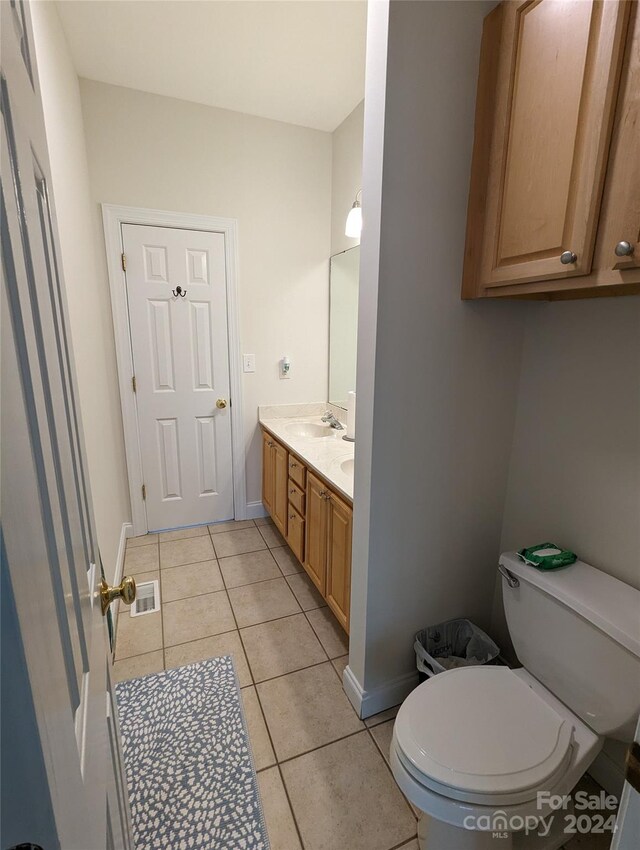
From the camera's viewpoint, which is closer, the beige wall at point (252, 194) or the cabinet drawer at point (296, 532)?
the cabinet drawer at point (296, 532)

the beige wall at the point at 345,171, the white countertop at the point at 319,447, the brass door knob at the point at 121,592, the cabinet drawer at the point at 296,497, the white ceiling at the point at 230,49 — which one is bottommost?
the cabinet drawer at the point at 296,497

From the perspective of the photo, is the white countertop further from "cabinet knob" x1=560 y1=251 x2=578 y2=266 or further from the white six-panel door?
"cabinet knob" x1=560 y1=251 x2=578 y2=266

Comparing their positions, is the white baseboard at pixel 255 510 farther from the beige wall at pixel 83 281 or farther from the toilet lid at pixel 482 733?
the toilet lid at pixel 482 733

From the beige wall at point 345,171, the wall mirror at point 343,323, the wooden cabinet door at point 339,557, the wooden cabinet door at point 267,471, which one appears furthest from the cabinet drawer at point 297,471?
the beige wall at point 345,171

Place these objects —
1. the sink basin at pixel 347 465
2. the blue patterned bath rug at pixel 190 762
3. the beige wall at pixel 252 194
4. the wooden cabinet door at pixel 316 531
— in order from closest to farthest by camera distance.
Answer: the blue patterned bath rug at pixel 190 762 → the wooden cabinet door at pixel 316 531 → the sink basin at pixel 347 465 → the beige wall at pixel 252 194

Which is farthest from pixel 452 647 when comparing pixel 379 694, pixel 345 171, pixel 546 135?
pixel 345 171

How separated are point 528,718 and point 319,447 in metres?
1.48

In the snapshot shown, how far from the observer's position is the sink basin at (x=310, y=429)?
9.39 feet

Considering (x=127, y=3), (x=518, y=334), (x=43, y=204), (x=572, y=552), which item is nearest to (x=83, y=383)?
(x=43, y=204)

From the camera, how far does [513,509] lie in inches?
64.1

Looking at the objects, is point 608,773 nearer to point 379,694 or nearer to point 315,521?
point 379,694

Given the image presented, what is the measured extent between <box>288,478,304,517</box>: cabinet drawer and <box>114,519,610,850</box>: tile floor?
48cm

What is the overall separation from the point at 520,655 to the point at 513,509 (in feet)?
1.73

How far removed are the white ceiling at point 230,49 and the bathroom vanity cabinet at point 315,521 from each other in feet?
6.73
